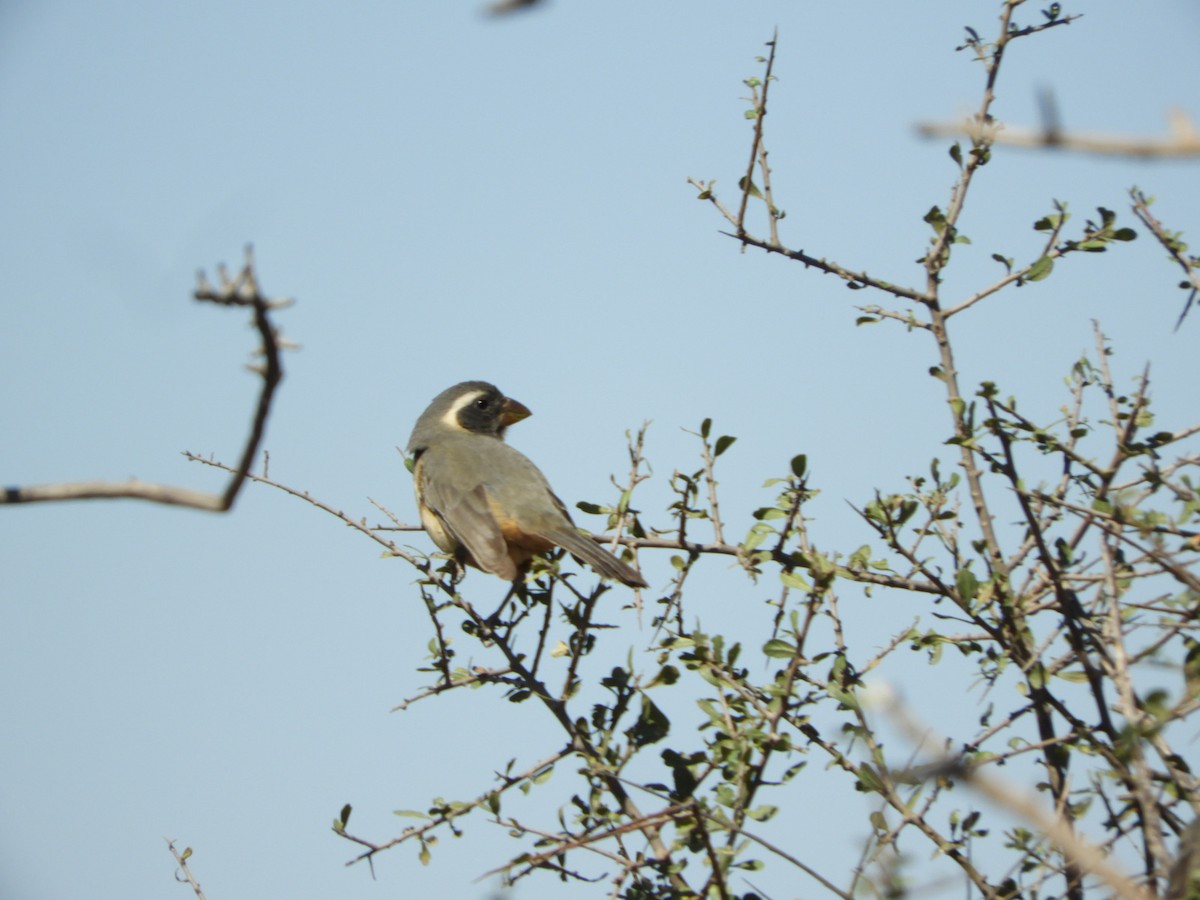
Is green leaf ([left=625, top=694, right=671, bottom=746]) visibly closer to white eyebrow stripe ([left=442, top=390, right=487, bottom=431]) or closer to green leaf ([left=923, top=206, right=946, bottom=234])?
green leaf ([left=923, top=206, right=946, bottom=234])

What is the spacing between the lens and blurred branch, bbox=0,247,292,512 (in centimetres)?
169

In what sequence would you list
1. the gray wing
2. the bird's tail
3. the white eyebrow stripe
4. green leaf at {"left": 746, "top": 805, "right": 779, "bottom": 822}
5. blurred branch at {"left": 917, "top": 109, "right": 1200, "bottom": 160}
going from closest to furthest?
1. blurred branch at {"left": 917, "top": 109, "right": 1200, "bottom": 160}
2. green leaf at {"left": 746, "top": 805, "right": 779, "bottom": 822}
3. the bird's tail
4. the gray wing
5. the white eyebrow stripe

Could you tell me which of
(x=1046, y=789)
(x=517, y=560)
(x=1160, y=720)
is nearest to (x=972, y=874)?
(x=1046, y=789)

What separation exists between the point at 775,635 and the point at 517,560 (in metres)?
2.81

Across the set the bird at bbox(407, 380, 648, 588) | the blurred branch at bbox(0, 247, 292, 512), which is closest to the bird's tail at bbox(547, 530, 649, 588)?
the bird at bbox(407, 380, 648, 588)

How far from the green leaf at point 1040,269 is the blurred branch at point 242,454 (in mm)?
3148

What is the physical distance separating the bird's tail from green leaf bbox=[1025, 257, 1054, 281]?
5.56 feet

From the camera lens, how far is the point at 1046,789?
3736mm

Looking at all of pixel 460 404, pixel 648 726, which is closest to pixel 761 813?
pixel 648 726

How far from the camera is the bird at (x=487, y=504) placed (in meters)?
6.18

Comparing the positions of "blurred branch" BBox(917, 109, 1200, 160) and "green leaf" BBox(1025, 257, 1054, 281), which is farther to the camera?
"green leaf" BBox(1025, 257, 1054, 281)

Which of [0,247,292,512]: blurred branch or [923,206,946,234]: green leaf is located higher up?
[923,206,946,234]: green leaf

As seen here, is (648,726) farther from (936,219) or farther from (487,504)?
(487,504)

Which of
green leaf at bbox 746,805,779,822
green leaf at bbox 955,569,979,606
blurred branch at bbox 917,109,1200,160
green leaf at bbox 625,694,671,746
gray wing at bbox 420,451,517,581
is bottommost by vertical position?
blurred branch at bbox 917,109,1200,160
